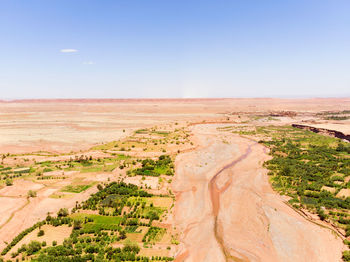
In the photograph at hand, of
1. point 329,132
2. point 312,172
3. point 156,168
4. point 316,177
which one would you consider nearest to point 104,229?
point 156,168

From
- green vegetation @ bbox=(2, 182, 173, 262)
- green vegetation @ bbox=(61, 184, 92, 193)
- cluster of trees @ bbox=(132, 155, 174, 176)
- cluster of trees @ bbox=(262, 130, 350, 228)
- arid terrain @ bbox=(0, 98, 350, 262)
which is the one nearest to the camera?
green vegetation @ bbox=(2, 182, 173, 262)

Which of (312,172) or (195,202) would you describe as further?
(312,172)

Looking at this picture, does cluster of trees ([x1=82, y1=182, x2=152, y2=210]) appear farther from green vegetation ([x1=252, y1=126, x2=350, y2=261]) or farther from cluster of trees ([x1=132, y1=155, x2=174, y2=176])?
green vegetation ([x1=252, y1=126, x2=350, y2=261])

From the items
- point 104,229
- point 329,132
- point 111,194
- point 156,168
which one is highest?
point 329,132

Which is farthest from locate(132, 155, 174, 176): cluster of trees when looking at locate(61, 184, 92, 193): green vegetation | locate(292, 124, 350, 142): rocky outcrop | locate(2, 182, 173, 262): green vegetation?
locate(292, 124, 350, 142): rocky outcrop

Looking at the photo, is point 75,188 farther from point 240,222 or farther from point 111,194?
point 240,222

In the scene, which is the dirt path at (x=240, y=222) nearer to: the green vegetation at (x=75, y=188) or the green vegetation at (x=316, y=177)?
the green vegetation at (x=316, y=177)

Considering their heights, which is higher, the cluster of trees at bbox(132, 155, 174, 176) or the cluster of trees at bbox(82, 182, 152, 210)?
the cluster of trees at bbox(132, 155, 174, 176)

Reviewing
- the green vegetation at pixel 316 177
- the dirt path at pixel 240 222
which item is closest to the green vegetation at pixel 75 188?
the dirt path at pixel 240 222
